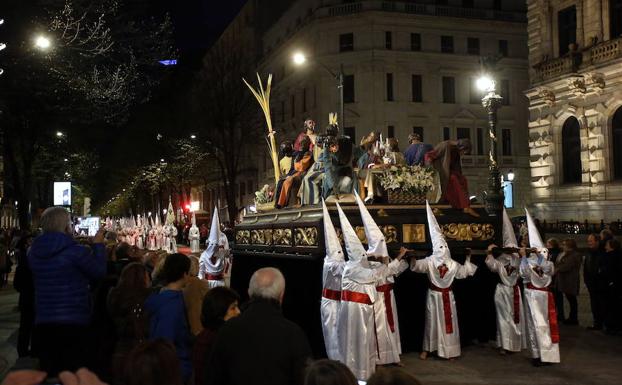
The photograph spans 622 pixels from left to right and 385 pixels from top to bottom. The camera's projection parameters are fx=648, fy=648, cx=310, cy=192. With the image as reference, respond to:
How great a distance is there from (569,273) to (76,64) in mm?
12511

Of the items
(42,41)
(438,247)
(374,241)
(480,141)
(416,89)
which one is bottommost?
(438,247)

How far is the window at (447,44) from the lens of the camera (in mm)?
48969

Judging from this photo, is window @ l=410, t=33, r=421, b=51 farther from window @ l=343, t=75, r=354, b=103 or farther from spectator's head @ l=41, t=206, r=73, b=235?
spectator's head @ l=41, t=206, r=73, b=235

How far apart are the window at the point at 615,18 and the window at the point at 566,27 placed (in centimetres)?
250

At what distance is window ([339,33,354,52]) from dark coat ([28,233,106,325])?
4344 centimetres

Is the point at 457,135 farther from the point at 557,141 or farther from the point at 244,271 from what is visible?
the point at 244,271

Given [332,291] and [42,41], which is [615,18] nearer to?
[42,41]

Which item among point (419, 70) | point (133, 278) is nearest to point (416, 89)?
point (419, 70)

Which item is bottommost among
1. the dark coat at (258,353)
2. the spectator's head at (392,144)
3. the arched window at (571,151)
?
the dark coat at (258,353)

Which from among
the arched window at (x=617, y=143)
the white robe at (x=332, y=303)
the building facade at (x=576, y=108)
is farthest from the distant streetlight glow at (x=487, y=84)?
the arched window at (x=617, y=143)

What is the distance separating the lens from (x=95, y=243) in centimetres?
628

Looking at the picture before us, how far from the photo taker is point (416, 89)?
4869cm

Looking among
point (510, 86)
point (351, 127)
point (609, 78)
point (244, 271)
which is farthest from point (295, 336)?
point (510, 86)

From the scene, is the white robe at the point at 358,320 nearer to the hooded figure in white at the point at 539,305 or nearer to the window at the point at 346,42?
the hooded figure in white at the point at 539,305
